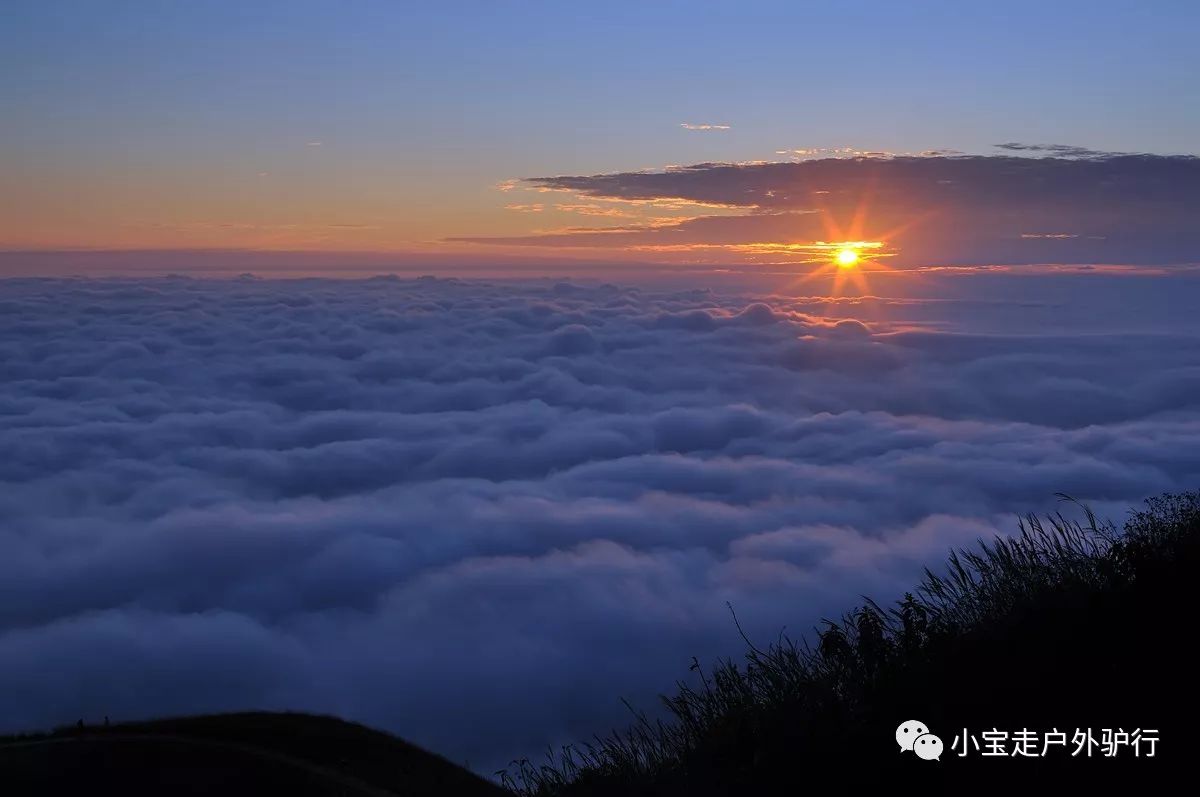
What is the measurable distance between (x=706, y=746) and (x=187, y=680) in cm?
6636

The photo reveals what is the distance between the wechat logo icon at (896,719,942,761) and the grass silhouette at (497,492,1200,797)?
0.08m

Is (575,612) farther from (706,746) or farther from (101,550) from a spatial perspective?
(706,746)

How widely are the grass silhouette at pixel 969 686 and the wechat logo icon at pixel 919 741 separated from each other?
0.26ft

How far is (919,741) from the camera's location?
31.1 ft

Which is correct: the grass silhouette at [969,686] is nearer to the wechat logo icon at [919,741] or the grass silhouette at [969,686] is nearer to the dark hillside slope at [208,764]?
the wechat logo icon at [919,741]

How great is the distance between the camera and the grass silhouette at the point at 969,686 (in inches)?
358

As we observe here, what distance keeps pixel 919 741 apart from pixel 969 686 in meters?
1.33

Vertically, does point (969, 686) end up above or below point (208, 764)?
above

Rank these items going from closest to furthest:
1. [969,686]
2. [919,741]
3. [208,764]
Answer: [919,741] < [969,686] < [208,764]

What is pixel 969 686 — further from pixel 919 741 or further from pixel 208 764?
pixel 208 764

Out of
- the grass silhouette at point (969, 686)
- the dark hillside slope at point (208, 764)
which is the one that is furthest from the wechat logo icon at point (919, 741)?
the dark hillside slope at point (208, 764)

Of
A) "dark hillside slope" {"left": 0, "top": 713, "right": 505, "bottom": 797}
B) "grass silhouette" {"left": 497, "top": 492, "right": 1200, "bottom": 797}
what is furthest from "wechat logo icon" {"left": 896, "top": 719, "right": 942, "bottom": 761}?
"dark hillside slope" {"left": 0, "top": 713, "right": 505, "bottom": 797}

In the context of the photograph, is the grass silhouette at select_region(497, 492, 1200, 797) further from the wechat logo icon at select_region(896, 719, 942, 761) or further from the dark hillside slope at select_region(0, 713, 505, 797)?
the dark hillside slope at select_region(0, 713, 505, 797)

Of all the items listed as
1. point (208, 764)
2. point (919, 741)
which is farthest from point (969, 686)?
point (208, 764)
